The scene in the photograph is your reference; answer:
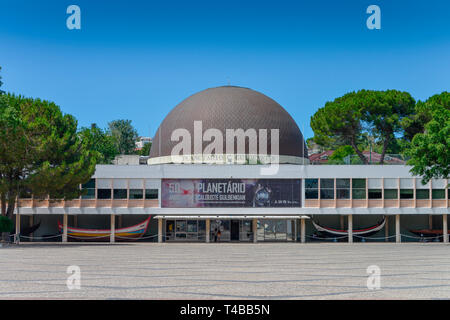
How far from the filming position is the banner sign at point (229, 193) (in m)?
40.0

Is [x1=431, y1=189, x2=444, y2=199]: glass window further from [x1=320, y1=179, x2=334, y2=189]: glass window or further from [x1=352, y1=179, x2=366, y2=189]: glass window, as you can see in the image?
[x1=320, y1=179, x2=334, y2=189]: glass window

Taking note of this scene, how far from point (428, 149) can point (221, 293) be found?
2451cm

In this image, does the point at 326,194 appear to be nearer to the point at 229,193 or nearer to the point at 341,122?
the point at 229,193

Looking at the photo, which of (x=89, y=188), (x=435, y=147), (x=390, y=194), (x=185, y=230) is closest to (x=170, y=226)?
(x=185, y=230)

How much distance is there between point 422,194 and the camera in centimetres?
4050

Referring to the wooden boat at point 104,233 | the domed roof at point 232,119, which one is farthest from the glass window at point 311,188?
the wooden boat at point 104,233

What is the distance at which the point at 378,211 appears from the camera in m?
40.1

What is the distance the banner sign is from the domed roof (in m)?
5.25

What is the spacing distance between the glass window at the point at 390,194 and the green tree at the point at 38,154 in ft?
66.8

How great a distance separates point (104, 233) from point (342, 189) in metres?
17.1

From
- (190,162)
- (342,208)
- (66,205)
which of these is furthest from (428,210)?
(66,205)

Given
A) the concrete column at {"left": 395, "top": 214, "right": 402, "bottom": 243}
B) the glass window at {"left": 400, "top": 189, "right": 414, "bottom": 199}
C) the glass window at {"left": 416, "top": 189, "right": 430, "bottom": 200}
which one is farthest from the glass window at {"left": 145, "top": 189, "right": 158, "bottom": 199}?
the glass window at {"left": 416, "top": 189, "right": 430, "bottom": 200}

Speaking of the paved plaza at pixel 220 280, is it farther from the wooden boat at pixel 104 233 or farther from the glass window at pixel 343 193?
the glass window at pixel 343 193
